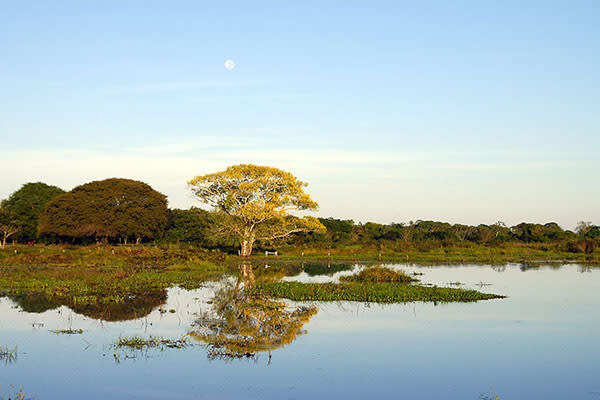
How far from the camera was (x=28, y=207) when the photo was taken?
244 feet

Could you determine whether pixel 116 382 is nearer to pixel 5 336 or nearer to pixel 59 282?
pixel 5 336

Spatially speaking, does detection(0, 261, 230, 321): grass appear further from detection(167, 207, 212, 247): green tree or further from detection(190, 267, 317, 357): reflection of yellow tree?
detection(167, 207, 212, 247): green tree

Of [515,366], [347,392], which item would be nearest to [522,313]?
[515,366]

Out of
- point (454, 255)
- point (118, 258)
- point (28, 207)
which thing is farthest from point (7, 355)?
point (28, 207)

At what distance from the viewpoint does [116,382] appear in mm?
12328

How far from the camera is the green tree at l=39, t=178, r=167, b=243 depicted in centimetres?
6519

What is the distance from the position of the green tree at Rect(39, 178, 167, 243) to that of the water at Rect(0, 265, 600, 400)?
146 feet

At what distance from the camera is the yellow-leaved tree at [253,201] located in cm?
5269

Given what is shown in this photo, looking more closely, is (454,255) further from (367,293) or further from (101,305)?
(101,305)

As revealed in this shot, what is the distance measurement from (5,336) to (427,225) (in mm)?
117470

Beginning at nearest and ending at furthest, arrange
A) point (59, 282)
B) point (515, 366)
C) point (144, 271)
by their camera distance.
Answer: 1. point (515, 366)
2. point (59, 282)
3. point (144, 271)

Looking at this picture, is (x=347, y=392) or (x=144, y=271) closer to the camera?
(x=347, y=392)

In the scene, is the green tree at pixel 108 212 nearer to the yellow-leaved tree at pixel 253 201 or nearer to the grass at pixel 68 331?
the yellow-leaved tree at pixel 253 201

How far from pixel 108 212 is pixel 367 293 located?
48619mm
